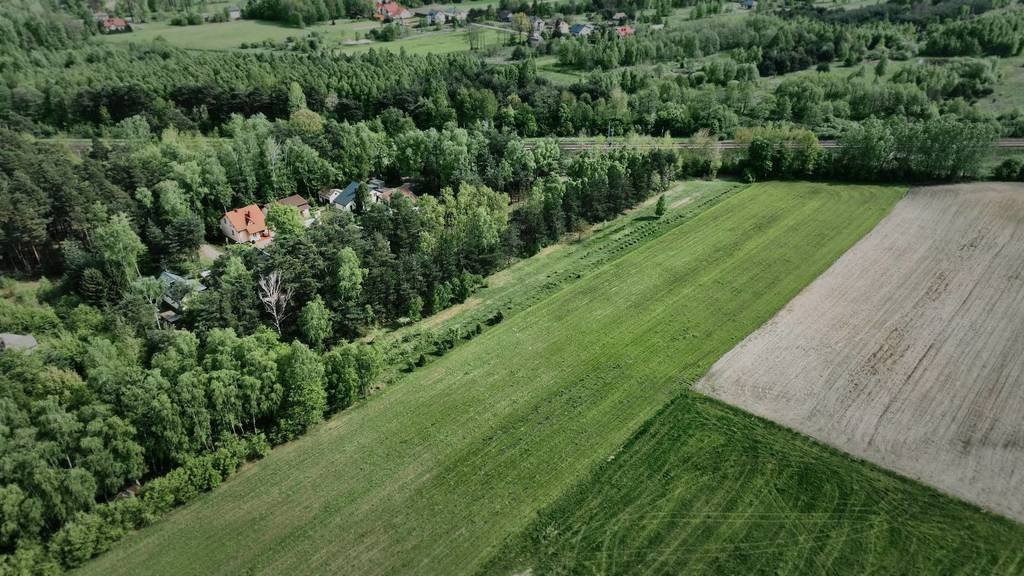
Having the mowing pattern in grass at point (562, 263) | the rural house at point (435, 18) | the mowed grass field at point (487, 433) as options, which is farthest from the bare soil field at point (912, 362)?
the rural house at point (435, 18)

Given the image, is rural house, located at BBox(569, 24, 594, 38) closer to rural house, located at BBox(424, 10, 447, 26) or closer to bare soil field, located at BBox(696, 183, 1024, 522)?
rural house, located at BBox(424, 10, 447, 26)

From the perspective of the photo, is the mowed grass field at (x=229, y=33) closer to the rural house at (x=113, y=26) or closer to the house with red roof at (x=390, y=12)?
the rural house at (x=113, y=26)

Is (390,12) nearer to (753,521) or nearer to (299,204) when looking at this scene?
(299,204)

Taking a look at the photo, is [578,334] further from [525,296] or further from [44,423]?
[44,423]

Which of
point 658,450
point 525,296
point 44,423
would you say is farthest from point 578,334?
point 44,423

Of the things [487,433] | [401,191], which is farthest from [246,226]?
[487,433]

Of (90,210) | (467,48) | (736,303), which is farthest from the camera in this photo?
(467,48)

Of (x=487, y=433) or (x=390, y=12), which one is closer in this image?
(x=487, y=433)
